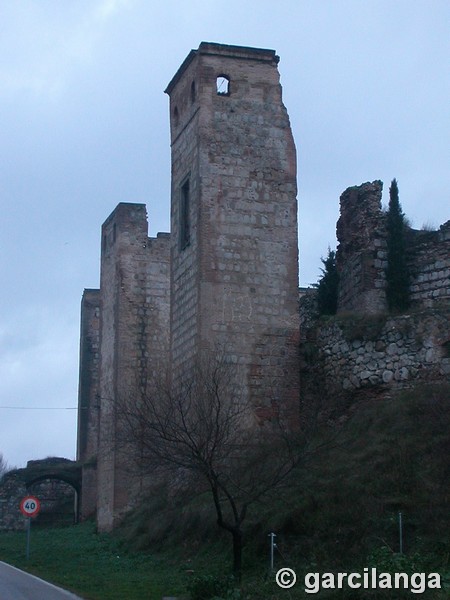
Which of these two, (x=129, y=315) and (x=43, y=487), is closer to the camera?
(x=129, y=315)

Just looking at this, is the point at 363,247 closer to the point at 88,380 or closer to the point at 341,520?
the point at 341,520

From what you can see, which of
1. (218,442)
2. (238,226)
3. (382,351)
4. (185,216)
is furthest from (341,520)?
(185,216)

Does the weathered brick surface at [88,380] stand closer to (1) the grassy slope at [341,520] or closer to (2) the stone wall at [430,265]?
(2) the stone wall at [430,265]

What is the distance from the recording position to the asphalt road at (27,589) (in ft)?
55.3

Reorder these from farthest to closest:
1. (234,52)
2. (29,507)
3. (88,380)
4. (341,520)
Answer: (88,380)
(29,507)
(234,52)
(341,520)

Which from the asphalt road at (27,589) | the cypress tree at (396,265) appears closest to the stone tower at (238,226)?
the cypress tree at (396,265)

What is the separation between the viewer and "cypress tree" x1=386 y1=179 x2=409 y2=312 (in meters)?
26.4

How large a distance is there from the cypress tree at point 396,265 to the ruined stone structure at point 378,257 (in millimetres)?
136

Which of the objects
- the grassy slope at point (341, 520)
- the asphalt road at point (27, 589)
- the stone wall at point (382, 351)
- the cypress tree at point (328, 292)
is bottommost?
the asphalt road at point (27, 589)

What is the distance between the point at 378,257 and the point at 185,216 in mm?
4859

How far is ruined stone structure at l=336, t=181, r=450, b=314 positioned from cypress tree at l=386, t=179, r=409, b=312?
0.45 ft

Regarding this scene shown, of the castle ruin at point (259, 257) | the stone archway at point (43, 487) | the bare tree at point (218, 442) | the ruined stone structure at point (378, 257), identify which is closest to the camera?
the bare tree at point (218, 442)

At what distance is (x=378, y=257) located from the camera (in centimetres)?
2680

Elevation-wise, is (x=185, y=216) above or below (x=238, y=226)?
above
